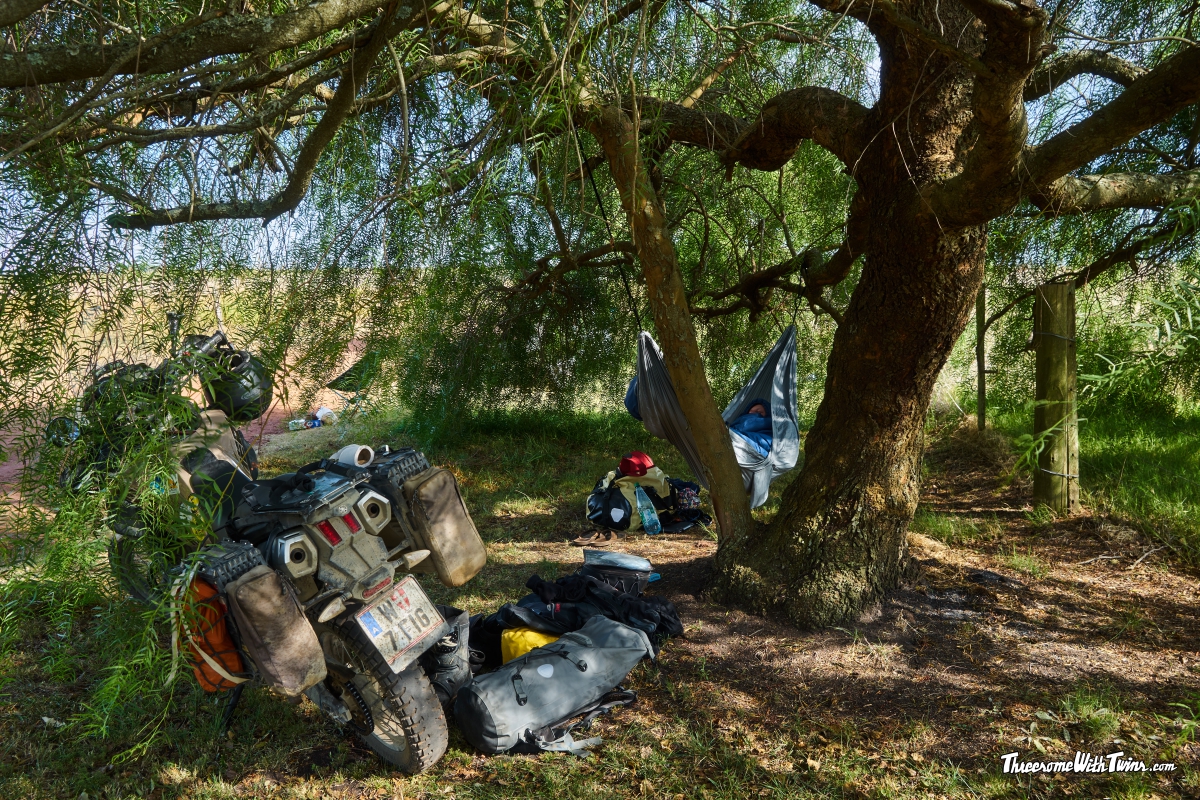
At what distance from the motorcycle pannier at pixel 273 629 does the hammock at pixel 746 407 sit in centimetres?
182

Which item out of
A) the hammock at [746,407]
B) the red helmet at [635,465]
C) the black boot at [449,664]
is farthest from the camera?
the red helmet at [635,465]

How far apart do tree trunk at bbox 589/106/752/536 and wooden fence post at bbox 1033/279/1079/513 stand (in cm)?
184

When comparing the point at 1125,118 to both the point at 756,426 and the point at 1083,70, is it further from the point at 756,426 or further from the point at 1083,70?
the point at 756,426

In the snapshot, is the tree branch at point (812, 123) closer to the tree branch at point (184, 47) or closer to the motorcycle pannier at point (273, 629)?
the tree branch at point (184, 47)

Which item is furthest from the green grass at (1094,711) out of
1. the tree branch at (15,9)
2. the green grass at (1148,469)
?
the tree branch at (15,9)

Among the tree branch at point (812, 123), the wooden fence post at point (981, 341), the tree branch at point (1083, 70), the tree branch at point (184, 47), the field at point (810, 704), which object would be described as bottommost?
the field at point (810, 704)

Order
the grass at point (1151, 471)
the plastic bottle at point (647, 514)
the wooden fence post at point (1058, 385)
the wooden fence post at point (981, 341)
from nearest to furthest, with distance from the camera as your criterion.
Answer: the grass at point (1151, 471)
the wooden fence post at point (1058, 385)
the plastic bottle at point (647, 514)
the wooden fence post at point (981, 341)

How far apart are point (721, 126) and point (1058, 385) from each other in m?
2.20

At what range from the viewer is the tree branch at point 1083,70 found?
3061 millimetres

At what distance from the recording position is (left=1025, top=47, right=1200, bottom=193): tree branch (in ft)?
5.99

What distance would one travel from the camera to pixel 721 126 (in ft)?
10.5

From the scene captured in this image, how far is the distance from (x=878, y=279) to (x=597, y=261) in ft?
9.09

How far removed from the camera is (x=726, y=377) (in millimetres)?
5629

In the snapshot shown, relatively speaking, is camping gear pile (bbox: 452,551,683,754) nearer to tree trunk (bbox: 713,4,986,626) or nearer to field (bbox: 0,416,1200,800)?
field (bbox: 0,416,1200,800)
